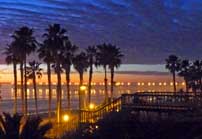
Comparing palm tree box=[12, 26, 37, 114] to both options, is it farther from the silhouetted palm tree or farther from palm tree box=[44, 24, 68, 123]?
the silhouetted palm tree

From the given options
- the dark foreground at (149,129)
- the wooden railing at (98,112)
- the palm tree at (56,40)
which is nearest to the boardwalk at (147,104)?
the wooden railing at (98,112)

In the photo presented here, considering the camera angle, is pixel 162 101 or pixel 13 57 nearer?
pixel 162 101

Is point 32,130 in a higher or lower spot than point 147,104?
lower

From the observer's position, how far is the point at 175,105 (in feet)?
123

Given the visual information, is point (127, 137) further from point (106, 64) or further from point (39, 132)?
point (106, 64)

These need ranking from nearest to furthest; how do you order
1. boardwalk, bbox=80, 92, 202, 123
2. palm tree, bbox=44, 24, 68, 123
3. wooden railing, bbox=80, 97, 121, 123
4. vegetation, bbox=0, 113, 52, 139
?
vegetation, bbox=0, 113, 52, 139 < boardwalk, bbox=80, 92, 202, 123 < wooden railing, bbox=80, 97, 121, 123 < palm tree, bbox=44, 24, 68, 123

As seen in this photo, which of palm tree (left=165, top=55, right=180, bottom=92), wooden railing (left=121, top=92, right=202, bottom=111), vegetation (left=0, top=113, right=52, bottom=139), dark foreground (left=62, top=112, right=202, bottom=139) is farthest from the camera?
palm tree (left=165, top=55, right=180, bottom=92)

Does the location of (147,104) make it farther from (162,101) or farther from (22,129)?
(22,129)

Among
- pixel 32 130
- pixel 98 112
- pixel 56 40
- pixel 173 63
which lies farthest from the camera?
pixel 173 63

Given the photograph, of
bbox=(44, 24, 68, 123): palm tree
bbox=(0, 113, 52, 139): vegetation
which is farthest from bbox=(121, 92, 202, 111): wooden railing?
bbox=(44, 24, 68, 123): palm tree

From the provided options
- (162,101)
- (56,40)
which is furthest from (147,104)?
(56,40)

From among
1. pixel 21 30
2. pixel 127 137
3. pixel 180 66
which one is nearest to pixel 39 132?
pixel 127 137

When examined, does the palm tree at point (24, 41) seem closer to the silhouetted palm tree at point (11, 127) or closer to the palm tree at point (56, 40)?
the palm tree at point (56, 40)

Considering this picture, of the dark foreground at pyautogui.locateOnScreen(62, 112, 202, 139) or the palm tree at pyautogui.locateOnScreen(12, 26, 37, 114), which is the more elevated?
the palm tree at pyautogui.locateOnScreen(12, 26, 37, 114)
